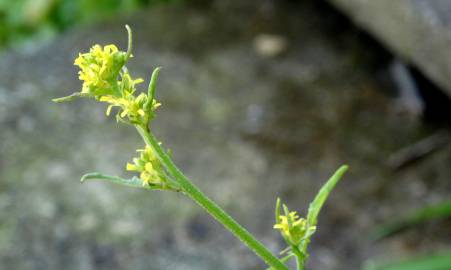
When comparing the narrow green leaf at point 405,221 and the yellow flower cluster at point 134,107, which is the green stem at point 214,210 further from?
the narrow green leaf at point 405,221

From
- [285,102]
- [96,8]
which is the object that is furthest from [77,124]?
[96,8]

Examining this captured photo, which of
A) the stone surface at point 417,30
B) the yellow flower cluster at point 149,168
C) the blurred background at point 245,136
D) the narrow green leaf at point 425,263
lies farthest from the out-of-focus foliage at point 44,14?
the yellow flower cluster at point 149,168

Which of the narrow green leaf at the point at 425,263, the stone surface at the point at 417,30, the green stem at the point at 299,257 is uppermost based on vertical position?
the stone surface at the point at 417,30

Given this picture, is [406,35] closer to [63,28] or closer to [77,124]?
[77,124]

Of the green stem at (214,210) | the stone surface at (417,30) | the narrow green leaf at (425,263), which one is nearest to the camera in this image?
the green stem at (214,210)

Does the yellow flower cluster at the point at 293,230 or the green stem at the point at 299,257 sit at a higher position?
the yellow flower cluster at the point at 293,230

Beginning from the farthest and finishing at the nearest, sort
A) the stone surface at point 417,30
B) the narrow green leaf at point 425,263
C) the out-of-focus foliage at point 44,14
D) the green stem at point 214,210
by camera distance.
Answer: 1. the out-of-focus foliage at point 44,14
2. the stone surface at point 417,30
3. the narrow green leaf at point 425,263
4. the green stem at point 214,210

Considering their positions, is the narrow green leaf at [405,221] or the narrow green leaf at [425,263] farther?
the narrow green leaf at [405,221]

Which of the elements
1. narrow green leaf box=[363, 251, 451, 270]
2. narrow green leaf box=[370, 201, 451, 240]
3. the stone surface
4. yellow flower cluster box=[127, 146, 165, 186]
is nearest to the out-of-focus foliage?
the stone surface
